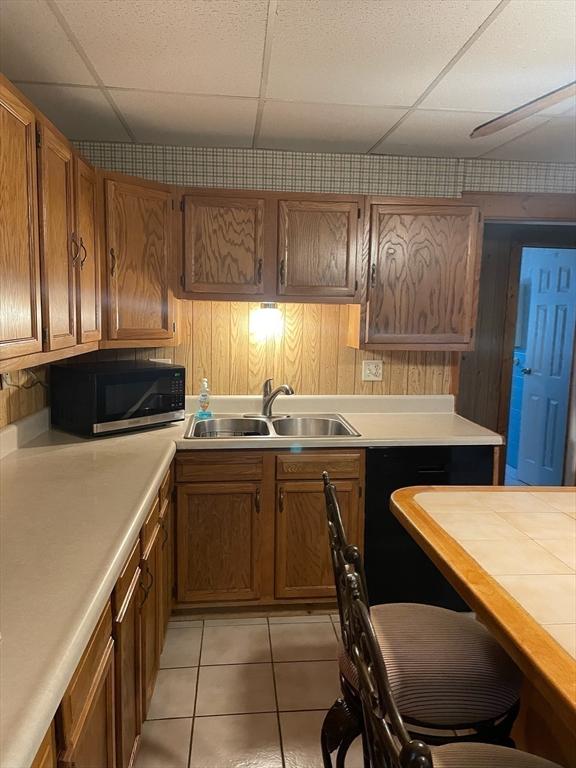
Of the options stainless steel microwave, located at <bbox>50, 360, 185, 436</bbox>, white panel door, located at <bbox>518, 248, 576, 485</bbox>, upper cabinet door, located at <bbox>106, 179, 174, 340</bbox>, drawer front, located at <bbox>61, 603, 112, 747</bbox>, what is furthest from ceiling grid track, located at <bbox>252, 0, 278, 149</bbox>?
white panel door, located at <bbox>518, 248, 576, 485</bbox>

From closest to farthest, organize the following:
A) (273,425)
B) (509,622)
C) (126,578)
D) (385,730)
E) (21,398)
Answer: (385,730) → (509,622) → (126,578) → (21,398) → (273,425)

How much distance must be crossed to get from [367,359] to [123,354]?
1.36m

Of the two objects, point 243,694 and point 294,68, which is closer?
point 294,68

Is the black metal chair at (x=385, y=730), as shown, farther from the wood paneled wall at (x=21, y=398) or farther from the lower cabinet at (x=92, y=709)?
the wood paneled wall at (x=21, y=398)

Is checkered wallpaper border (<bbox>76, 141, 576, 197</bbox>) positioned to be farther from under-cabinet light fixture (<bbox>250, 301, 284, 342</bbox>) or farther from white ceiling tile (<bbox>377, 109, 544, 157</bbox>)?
under-cabinet light fixture (<bbox>250, 301, 284, 342</bbox>)

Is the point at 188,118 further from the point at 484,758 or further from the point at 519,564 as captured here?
the point at 484,758

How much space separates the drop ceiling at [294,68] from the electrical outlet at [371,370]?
3.78 ft

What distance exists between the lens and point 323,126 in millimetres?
2486

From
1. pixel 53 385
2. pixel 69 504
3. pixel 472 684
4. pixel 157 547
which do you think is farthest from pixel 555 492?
pixel 53 385

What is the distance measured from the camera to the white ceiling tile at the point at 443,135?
2348mm

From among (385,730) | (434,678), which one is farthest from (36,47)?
(434,678)

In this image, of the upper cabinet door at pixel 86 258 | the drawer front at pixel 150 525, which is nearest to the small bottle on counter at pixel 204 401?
the upper cabinet door at pixel 86 258

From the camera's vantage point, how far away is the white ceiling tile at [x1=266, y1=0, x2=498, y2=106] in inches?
59.9

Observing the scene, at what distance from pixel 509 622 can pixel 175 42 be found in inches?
73.3
